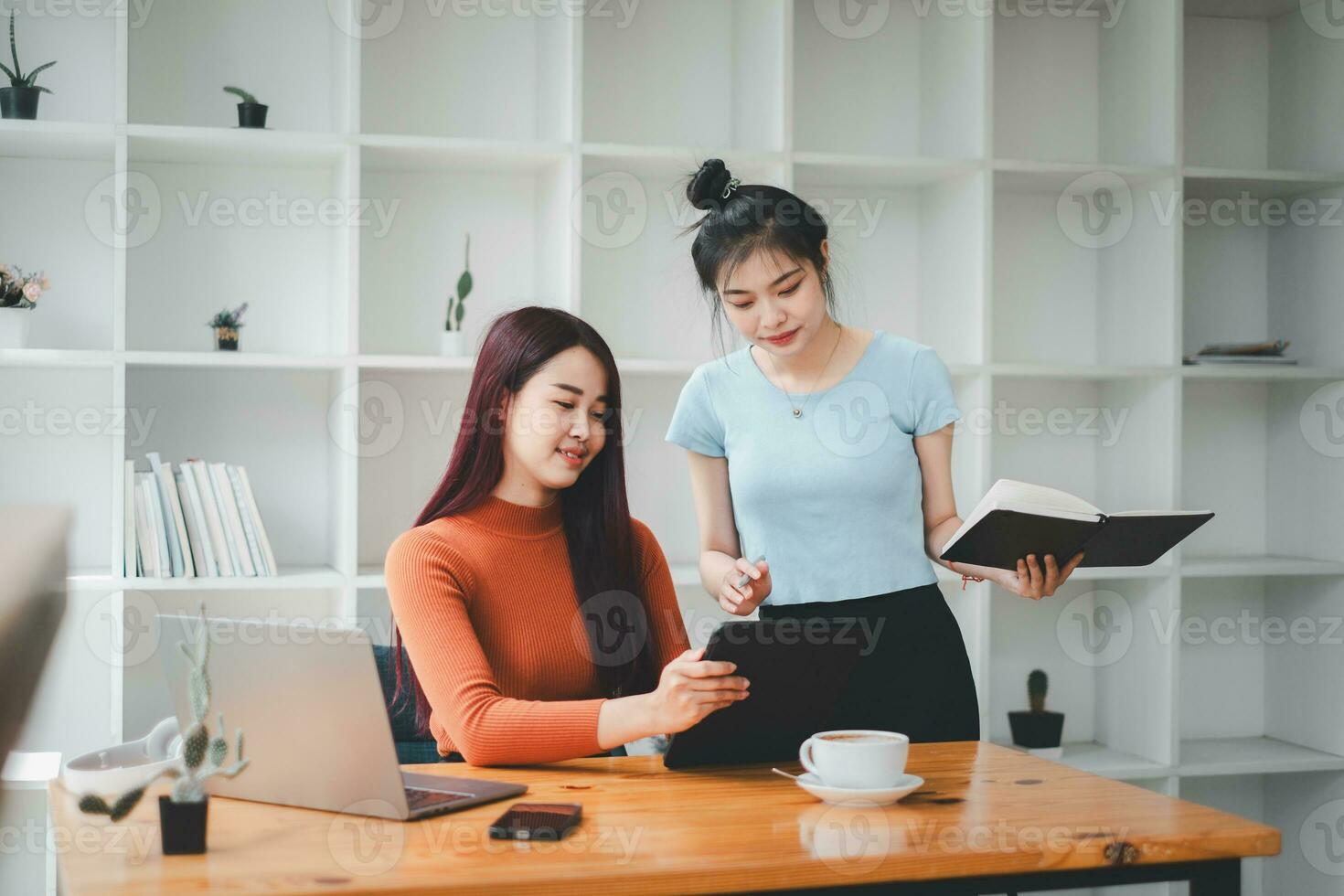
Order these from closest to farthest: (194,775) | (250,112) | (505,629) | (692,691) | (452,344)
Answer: (194,775) < (692,691) < (505,629) < (250,112) < (452,344)

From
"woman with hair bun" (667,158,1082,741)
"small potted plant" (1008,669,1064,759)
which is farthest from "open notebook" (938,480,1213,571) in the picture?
"small potted plant" (1008,669,1064,759)

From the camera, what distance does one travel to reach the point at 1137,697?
312 centimetres

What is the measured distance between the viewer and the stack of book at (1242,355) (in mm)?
3100

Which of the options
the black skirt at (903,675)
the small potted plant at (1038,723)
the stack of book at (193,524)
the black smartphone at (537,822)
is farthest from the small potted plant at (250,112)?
the small potted plant at (1038,723)

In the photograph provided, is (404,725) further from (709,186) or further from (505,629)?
(709,186)

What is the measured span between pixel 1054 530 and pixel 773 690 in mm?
580

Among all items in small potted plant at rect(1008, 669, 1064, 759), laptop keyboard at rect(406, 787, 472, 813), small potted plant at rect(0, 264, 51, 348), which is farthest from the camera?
small potted plant at rect(1008, 669, 1064, 759)

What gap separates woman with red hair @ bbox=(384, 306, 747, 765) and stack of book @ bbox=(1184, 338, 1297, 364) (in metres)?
1.82

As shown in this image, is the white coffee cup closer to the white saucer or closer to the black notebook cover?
the white saucer

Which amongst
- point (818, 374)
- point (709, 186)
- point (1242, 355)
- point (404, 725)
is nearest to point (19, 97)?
point (709, 186)

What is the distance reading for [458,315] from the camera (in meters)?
2.86

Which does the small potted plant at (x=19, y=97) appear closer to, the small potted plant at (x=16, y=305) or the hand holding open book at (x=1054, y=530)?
the small potted plant at (x=16, y=305)

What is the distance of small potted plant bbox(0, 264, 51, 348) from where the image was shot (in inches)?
99.0

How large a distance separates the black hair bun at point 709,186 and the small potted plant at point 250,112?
109 cm
